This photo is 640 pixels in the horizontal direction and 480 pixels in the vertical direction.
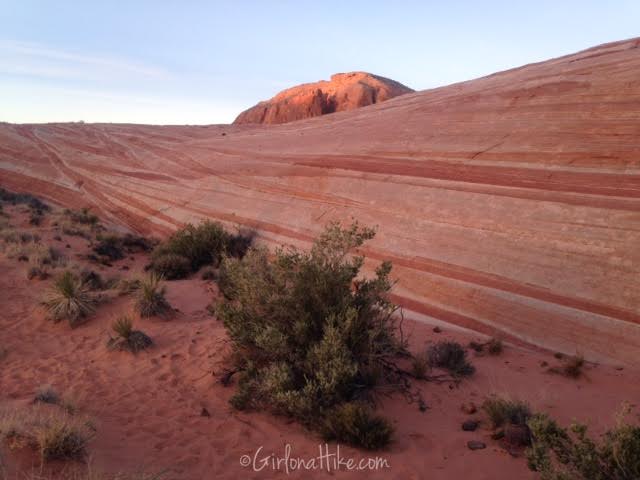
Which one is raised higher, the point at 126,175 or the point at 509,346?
the point at 126,175

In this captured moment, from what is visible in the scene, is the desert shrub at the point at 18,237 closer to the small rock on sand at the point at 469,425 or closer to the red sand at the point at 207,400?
the red sand at the point at 207,400

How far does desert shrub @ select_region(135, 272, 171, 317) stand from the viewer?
8500 millimetres

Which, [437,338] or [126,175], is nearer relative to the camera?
[437,338]

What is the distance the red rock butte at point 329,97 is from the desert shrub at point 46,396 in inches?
1327

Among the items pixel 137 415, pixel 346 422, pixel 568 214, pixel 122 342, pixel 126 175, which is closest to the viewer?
pixel 346 422

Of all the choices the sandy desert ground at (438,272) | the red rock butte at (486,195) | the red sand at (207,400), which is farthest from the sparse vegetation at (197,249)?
the red sand at (207,400)

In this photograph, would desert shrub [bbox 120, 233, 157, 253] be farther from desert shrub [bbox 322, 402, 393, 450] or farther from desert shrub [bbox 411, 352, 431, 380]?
desert shrub [bbox 322, 402, 393, 450]

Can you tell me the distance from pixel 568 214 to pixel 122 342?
700cm

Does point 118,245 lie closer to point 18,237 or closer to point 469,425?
point 18,237

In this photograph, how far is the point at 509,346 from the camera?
682 centimetres

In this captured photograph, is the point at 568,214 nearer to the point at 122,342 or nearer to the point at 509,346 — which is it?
the point at 509,346

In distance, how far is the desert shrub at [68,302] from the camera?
8.55 m

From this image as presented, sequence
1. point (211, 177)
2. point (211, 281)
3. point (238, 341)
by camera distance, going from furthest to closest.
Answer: point (211, 177)
point (211, 281)
point (238, 341)

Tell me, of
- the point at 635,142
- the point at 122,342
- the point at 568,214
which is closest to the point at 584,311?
the point at 568,214
